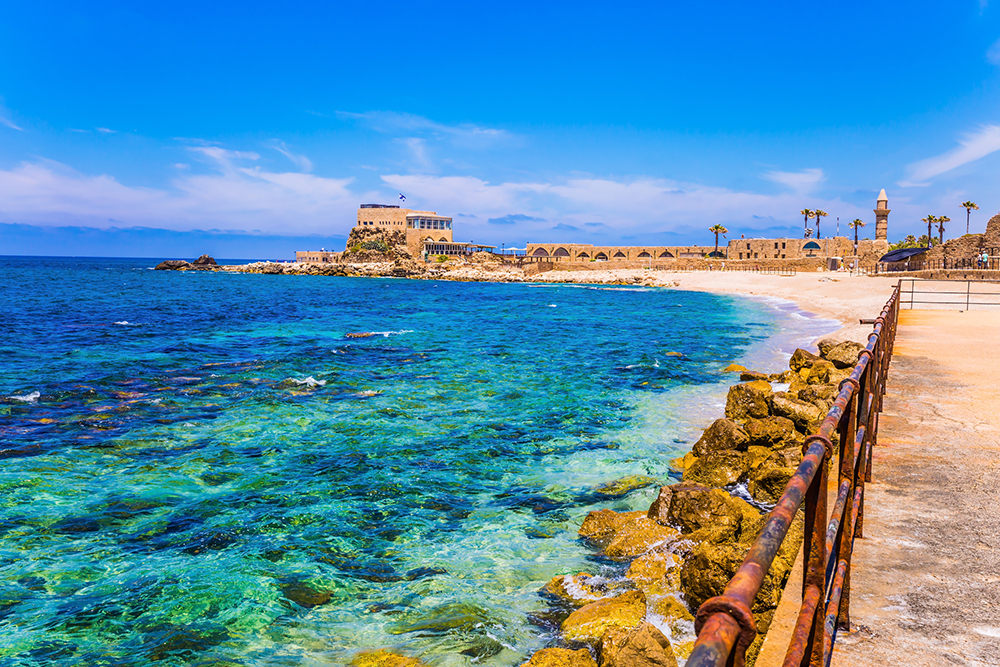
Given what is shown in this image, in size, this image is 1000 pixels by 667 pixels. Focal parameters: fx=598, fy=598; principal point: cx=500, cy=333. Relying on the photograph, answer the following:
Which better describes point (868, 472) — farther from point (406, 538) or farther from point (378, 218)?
point (378, 218)

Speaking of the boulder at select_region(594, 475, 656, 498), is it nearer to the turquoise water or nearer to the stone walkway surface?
the turquoise water

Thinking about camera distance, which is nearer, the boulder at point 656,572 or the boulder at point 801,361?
the boulder at point 656,572

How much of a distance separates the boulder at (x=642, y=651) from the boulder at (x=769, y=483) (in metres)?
4.07

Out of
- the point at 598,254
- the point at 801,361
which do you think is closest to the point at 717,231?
the point at 598,254

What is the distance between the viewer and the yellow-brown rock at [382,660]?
5.21m

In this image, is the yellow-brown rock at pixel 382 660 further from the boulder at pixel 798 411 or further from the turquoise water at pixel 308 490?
the boulder at pixel 798 411

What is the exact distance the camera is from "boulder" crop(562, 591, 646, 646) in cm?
538

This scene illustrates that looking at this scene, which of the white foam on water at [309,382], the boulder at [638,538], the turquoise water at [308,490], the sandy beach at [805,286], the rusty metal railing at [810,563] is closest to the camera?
the rusty metal railing at [810,563]

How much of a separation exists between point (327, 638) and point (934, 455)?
6442 millimetres

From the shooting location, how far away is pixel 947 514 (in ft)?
16.2

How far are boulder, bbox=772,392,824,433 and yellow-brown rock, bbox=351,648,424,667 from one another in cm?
729

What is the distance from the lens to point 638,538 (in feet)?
23.5

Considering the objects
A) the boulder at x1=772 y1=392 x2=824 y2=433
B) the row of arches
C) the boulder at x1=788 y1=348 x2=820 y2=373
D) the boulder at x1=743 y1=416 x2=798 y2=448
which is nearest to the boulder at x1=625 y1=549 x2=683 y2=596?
the boulder at x1=743 y1=416 x2=798 y2=448

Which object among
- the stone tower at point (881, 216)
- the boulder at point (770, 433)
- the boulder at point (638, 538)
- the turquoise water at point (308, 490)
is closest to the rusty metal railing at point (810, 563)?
the boulder at point (638, 538)
